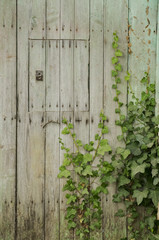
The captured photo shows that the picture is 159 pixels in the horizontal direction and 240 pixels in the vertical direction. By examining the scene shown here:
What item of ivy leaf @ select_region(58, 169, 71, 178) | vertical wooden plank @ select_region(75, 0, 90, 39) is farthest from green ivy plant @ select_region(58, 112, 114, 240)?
vertical wooden plank @ select_region(75, 0, 90, 39)

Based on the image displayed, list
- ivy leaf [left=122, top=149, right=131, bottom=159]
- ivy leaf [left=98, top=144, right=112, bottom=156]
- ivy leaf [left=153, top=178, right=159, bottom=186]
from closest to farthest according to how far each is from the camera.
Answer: ivy leaf [left=153, top=178, right=159, bottom=186]
ivy leaf [left=122, top=149, right=131, bottom=159]
ivy leaf [left=98, top=144, right=112, bottom=156]

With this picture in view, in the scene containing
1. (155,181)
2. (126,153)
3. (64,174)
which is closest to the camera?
(155,181)

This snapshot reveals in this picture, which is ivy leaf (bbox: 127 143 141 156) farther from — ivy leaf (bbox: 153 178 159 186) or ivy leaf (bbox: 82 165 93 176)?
ivy leaf (bbox: 82 165 93 176)

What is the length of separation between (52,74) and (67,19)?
1.68 ft

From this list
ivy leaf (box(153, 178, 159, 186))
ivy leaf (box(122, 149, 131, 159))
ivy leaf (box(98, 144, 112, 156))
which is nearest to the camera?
ivy leaf (box(153, 178, 159, 186))

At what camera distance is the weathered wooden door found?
272cm

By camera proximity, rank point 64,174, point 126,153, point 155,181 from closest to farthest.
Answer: point 155,181 → point 126,153 → point 64,174

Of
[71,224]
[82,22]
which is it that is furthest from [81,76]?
[71,224]

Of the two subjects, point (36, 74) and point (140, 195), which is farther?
point (36, 74)

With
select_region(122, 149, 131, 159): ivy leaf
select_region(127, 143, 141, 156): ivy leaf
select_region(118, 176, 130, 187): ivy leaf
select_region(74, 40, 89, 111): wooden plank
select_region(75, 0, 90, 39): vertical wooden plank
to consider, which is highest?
select_region(75, 0, 90, 39): vertical wooden plank

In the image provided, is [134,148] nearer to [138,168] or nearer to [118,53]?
[138,168]

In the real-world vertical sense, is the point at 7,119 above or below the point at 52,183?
above

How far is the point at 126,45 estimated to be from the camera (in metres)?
2.73

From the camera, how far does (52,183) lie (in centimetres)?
274
